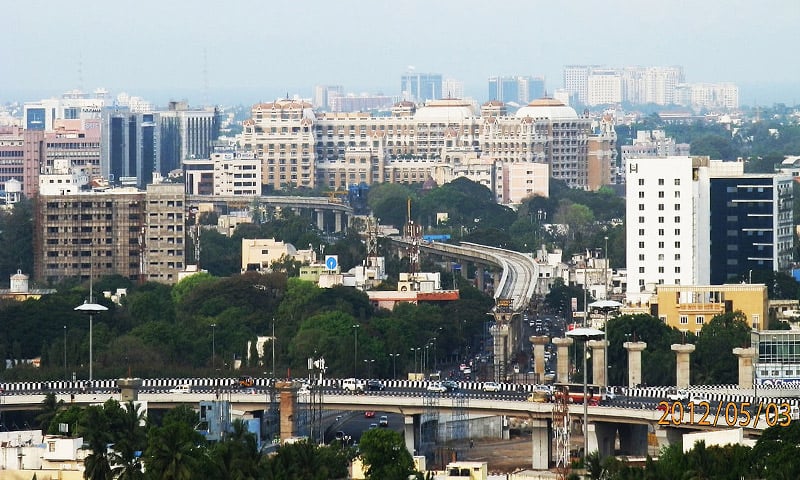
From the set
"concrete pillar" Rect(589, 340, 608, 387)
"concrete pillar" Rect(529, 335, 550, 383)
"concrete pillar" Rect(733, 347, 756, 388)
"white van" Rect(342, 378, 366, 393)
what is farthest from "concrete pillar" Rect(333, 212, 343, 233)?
"white van" Rect(342, 378, 366, 393)

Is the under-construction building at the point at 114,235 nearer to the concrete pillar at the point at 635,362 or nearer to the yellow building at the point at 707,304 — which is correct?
the yellow building at the point at 707,304

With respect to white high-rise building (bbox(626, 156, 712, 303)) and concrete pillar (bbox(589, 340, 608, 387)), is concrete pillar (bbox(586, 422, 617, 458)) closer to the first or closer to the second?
concrete pillar (bbox(589, 340, 608, 387))

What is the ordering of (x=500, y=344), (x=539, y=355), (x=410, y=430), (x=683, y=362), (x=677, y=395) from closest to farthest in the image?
(x=677, y=395) < (x=410, y=430) < (x=683, y=362) < (x=539, y=355) < (x=500, y=344)

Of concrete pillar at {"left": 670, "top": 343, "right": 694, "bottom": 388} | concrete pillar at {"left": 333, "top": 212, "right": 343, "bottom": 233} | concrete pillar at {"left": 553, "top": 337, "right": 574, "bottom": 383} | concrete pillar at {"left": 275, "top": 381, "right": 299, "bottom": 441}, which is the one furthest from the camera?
concrete pillar at {"left": 333, "top": 212, "right": 343, "bottom": 233}

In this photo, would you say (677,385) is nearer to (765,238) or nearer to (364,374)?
(364,374)

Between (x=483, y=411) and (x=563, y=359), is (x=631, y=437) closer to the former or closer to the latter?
(x=483, y=411)

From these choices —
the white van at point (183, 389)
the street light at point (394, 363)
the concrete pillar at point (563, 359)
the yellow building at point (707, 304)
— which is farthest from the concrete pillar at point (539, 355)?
the white van at point (183, 389)

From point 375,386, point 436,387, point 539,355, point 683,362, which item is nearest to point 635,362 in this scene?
point 683,362
